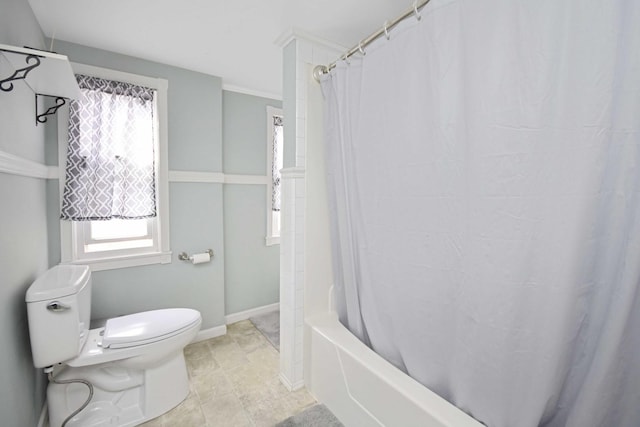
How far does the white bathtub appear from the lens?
105 cm

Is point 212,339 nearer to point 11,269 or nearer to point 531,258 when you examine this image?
point 11,269

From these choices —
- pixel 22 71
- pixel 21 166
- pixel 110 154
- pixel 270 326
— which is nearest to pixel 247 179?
pixel 110 154

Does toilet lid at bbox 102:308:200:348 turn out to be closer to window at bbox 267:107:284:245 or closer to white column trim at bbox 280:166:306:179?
white column trim at bbox 280:166:306:179

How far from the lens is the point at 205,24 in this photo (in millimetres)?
1602

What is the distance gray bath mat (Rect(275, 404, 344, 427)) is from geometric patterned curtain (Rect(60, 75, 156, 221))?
1.72 m

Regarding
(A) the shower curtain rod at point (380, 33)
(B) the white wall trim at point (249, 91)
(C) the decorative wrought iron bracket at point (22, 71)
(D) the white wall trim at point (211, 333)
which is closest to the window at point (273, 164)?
(B) the white wall trim at point (249, 91)

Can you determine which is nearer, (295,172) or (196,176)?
(295,172)

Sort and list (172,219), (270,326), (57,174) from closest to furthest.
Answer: (57,174)
(172,219)
(270,326)

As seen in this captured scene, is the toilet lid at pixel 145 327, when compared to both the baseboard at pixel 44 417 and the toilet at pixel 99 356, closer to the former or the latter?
the toilet at pixel 99 356

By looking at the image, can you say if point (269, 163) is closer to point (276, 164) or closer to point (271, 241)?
point (276, 164)

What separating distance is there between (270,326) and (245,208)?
1.16 metres

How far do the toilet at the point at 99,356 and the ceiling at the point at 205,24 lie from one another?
1441 mm

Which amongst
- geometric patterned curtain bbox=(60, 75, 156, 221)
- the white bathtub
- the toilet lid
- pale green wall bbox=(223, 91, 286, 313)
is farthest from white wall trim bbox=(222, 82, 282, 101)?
the white bathtub

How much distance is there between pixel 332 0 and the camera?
1.39 meters
